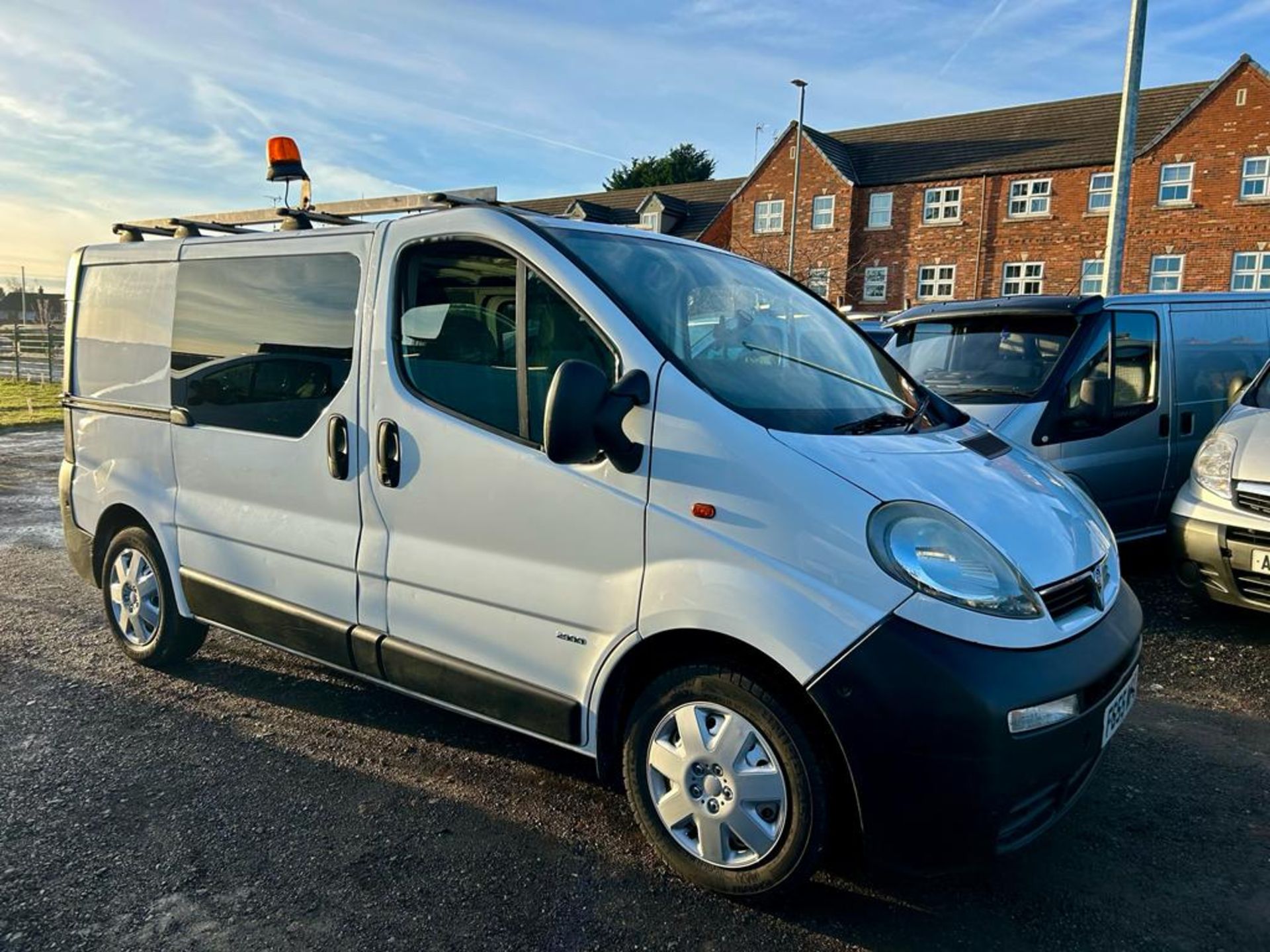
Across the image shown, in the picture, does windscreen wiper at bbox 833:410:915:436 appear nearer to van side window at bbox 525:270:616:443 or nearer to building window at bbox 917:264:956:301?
van side window at bbox 525:270:616:443

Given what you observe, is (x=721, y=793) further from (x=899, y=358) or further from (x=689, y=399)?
(x=899, y=358)

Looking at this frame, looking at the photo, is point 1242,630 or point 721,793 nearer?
point 721,793

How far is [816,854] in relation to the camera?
2.42 meters

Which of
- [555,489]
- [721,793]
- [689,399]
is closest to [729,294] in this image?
[689,399]

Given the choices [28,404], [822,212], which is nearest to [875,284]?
[822,212]

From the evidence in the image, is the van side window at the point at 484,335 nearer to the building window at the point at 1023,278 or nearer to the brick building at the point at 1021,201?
the brick building at the point at 1021,201

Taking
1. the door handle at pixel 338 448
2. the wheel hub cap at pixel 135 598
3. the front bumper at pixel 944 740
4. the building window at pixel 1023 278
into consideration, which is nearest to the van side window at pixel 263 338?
the door handle at pixel 338 448

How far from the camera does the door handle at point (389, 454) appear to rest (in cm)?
319

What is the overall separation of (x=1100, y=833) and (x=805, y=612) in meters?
1.55

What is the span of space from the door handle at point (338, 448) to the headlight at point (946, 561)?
2013mm

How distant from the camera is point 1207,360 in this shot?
6293 millimetres

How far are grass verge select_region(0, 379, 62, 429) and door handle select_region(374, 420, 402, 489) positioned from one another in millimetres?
11333

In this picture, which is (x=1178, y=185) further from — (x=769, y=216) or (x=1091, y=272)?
(x=769, y=216)

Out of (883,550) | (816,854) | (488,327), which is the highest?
(488,327)
